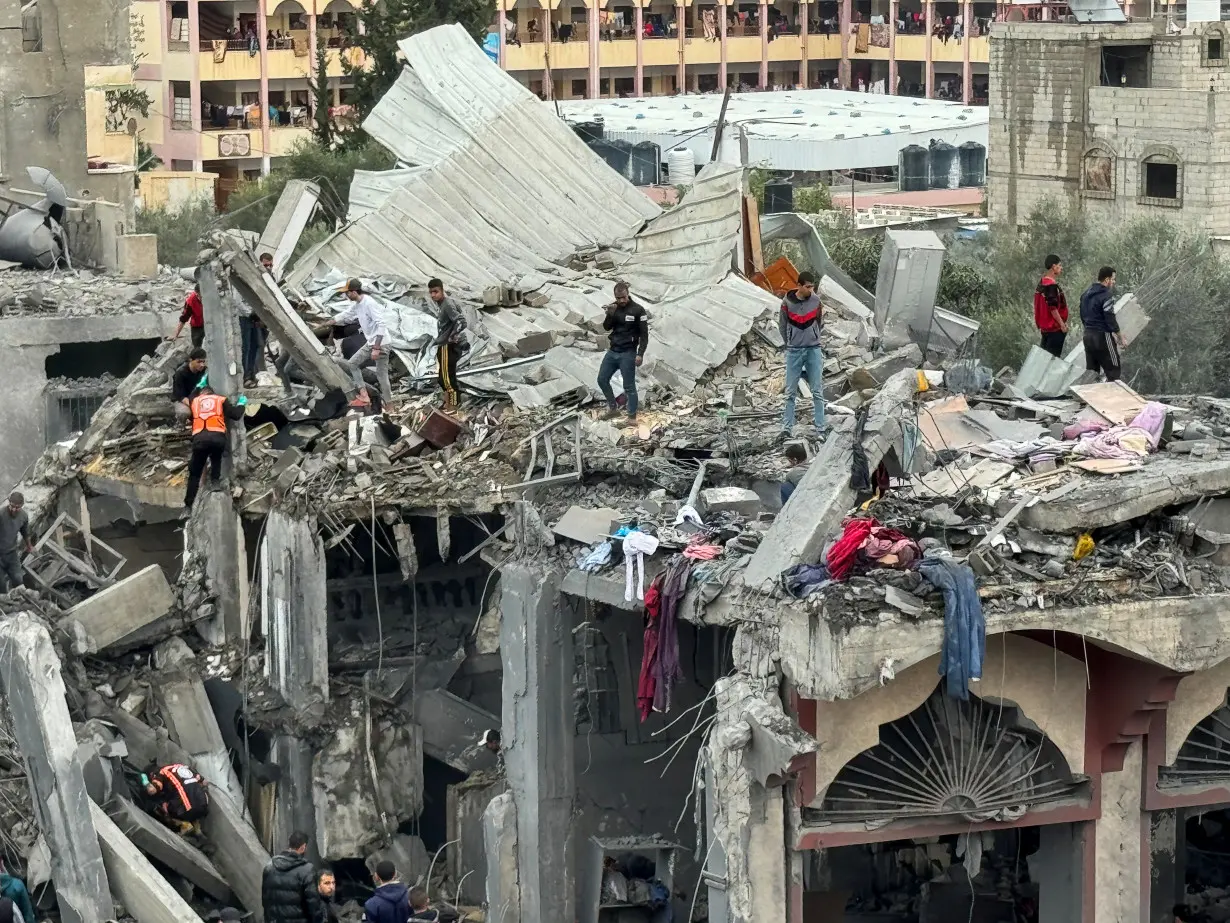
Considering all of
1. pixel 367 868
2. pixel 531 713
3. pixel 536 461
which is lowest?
pixel 367 868

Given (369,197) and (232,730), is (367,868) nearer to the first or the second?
(232,730)

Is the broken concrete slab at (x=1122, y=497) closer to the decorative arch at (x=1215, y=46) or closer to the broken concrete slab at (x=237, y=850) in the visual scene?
the broken concrete slab at (x=237, y=850)

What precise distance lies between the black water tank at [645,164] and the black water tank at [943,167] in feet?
22.9

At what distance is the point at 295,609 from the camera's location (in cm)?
2338

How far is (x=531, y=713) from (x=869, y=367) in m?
5.60

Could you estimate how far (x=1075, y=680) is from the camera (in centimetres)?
1952

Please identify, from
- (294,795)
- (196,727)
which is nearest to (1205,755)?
(294,795)

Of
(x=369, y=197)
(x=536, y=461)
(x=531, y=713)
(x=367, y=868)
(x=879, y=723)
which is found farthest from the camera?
(x=369, y=197)

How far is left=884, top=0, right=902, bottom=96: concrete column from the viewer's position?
8975cm

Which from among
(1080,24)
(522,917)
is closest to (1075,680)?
(522,917)

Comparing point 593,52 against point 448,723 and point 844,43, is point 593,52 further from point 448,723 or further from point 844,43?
point 448,723

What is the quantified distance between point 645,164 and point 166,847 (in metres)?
44.4

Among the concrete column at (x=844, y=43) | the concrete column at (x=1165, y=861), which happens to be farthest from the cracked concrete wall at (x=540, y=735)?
the concrete column at (x=844, y=43)

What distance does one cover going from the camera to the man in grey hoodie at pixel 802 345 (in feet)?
72.7
